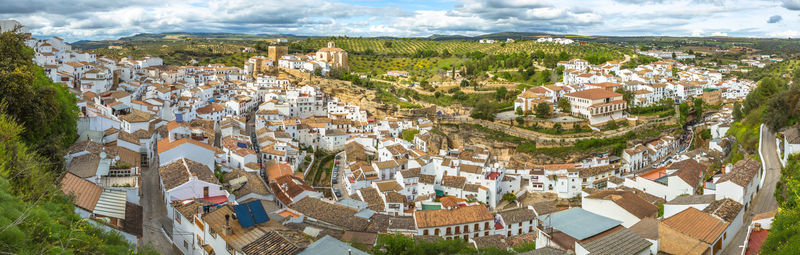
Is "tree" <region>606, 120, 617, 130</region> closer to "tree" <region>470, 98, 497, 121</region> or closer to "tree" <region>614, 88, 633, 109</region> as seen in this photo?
"tree" <region>614, 88, 633, 109</region>

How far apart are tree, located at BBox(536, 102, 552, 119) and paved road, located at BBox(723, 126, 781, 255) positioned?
11796 millimetres

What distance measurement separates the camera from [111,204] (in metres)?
11.9

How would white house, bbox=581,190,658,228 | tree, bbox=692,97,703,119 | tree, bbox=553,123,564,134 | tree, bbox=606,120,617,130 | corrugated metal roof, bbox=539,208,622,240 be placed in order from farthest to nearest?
tree, bbox=692,97,703,119
tree, bbox=606,120,617,130
tree, bbox=553,123,564,134
white house, bbox=581,190,658,228
corrugated metal roof, bbox=539,208,622,240

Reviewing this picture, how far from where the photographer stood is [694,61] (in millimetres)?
62281

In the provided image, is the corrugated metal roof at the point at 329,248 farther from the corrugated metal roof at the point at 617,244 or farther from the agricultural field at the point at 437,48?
the agricultural field at the point at 437,48

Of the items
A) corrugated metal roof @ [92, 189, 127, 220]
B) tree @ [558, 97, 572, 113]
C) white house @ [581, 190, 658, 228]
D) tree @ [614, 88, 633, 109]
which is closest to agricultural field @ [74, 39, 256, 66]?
tree @ [558, 97, 572, 113]

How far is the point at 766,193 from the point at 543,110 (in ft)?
52.6

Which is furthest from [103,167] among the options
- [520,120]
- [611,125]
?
[611,125]

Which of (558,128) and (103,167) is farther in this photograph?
(558,128)

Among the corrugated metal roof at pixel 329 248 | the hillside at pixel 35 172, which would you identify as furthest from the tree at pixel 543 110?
the hillside at pixel 35 172

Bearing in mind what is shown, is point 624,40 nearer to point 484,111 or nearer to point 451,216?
point 484,111

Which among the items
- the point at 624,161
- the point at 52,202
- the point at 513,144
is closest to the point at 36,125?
the point at 52,202

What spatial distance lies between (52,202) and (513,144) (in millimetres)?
24800

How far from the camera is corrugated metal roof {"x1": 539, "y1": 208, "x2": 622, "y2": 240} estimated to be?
10484mm
